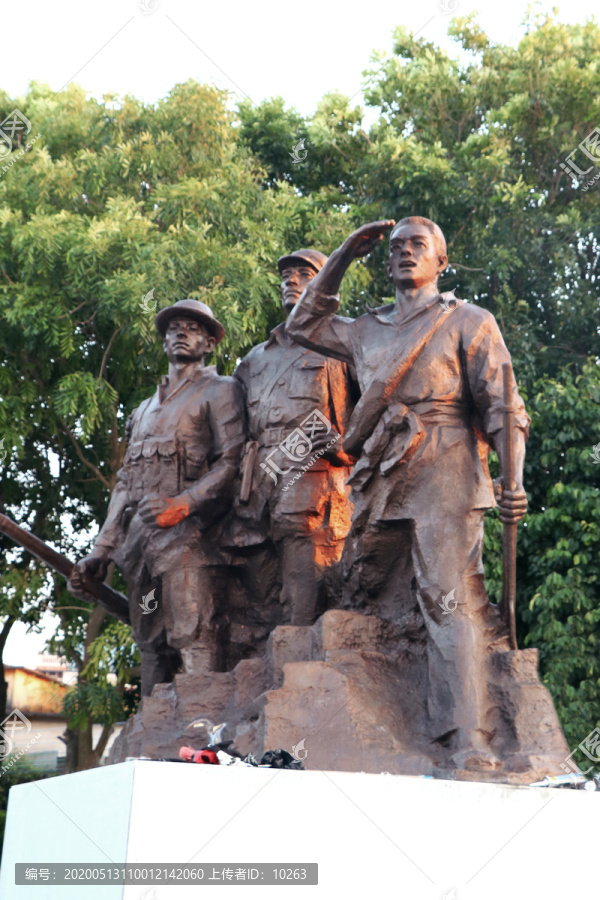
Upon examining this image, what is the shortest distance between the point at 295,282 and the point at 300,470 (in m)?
1.18

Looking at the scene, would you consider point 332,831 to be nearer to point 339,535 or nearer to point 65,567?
point 339,535

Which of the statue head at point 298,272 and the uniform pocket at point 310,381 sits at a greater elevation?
the statue head at point 298,272

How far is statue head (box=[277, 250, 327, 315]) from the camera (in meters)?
7.00

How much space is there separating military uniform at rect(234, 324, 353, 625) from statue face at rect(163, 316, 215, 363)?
552 millimetres

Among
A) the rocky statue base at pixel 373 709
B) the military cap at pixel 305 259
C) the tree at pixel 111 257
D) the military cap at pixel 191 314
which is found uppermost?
the tree at pixel 111 257

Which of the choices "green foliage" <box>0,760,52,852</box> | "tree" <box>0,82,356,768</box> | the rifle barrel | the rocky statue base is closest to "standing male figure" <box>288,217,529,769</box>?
the rocky statue base

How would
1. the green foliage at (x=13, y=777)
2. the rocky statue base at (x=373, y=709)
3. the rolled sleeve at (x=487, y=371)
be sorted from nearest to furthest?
the rocky statue base at (x=373, y=709) → the rolled sleeve at (x=487, y=371) → the green foliage at (x=13, y=777)

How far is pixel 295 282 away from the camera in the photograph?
7016mm

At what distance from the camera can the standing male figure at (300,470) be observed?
6.55m

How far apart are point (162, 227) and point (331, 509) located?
6.49 metres

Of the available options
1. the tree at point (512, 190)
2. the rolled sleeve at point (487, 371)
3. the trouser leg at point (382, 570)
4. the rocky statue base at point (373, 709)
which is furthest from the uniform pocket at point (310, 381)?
the tree at point (512, 190)

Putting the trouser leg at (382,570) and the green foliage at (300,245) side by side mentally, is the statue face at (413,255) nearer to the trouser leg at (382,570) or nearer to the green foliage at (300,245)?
the trouser leg at (382,570)

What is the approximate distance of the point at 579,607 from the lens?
412 inches

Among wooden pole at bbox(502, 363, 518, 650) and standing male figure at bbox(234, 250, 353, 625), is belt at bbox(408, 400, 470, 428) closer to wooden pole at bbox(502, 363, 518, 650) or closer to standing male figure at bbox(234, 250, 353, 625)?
wooden pole at bbox(502, 363, 518, 650)
